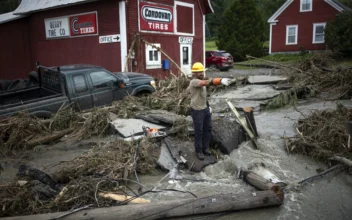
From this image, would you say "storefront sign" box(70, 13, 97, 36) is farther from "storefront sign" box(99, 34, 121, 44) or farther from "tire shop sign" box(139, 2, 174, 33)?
"tire shop sign" box(139, 2, 174, 33)

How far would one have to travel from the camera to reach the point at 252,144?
660cm

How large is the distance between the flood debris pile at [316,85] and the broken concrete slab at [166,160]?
521 centimetres

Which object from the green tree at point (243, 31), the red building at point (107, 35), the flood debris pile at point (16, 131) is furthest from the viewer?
the green tree at point (243, 31)

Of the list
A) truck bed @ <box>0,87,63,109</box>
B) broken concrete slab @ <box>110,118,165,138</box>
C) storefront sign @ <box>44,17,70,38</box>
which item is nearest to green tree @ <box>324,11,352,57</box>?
storefront sign @ <box>44,17,70,38</box>

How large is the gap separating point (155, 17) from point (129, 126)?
32.3 ft

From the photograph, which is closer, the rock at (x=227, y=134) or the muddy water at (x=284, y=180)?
the muddy water at (x=284, y=180)

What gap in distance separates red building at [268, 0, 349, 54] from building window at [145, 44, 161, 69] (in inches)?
732

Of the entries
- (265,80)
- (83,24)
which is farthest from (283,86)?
(83,24)

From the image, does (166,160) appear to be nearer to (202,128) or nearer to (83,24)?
(202,128)

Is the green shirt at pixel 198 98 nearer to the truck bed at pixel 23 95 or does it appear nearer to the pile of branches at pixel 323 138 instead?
the pile of branches at pixel 323 138

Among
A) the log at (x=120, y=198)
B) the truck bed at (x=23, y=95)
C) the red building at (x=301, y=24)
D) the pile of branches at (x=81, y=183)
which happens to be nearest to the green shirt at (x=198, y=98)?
the pile of branches at (x=81, y=183)

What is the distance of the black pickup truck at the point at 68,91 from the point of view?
757cm

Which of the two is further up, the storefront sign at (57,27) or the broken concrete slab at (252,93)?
the storefront sign at (57,27)

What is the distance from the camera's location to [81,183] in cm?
456
